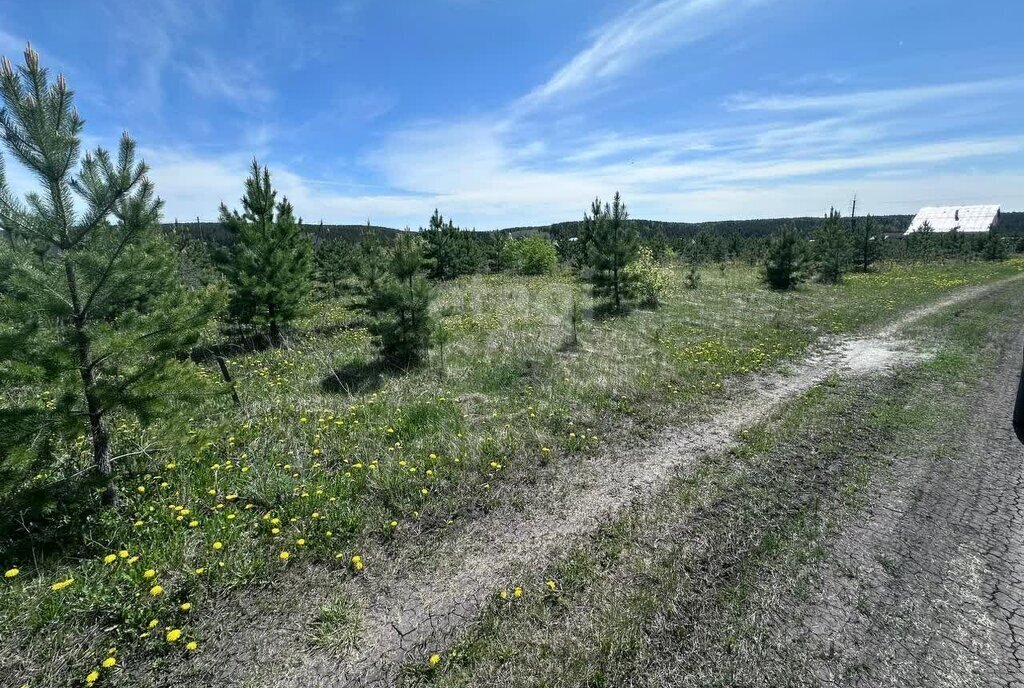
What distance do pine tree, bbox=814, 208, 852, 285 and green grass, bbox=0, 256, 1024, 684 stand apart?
1899 cm

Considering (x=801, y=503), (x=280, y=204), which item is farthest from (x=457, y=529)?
(x=280, y=204)

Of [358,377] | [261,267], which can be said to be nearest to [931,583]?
[358,377]

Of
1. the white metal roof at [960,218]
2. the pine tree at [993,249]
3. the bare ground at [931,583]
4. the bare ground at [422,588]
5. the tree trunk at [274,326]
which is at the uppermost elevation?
the white metal roof at [960,218]

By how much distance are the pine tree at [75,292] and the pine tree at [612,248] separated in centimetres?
1474

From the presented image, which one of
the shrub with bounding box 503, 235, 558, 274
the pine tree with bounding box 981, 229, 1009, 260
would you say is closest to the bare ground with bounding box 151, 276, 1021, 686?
the shrub with bounding box 503, 235, 558, 274

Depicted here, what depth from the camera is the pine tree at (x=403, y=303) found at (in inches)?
391

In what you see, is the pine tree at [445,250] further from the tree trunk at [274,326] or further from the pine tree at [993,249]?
the pine tree at [993,249]

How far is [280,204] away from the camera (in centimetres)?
1391

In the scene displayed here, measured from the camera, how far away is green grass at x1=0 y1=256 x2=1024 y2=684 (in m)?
3.56

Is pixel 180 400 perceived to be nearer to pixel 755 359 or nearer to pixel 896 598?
pixel 896 598

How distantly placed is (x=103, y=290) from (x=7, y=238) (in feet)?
2.50

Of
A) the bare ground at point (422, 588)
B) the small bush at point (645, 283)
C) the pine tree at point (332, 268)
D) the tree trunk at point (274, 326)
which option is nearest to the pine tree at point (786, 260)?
the small bush at point (645, 283)

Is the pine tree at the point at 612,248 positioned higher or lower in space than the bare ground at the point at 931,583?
higher

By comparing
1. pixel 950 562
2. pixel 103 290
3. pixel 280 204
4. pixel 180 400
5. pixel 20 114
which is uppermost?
pixel 280 204
